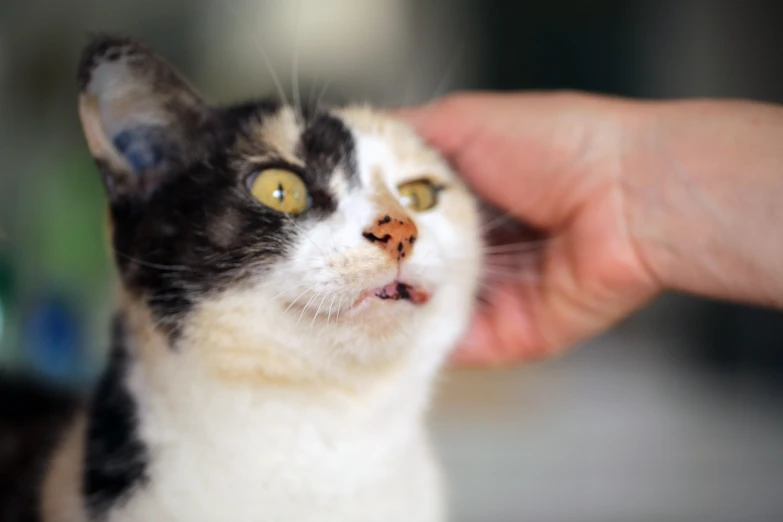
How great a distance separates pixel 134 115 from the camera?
0.60m

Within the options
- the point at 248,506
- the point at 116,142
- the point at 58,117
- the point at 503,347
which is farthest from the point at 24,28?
the point at 503,347

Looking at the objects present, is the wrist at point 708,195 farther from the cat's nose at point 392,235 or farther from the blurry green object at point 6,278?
the blurry green object at point 6,278

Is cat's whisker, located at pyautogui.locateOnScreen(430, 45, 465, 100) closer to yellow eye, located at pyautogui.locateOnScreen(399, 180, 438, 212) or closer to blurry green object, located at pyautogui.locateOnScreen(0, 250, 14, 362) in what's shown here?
yellow eye, located at pyautogui.locateOnScreen(399, 180, 438, 212)

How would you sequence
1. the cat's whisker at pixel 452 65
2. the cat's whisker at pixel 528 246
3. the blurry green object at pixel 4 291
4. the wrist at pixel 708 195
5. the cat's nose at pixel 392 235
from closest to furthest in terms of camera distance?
the cat's nose at pixel 392 235 → the wrist at pixel 708 195 → the blurry green object at pixel 4 291 → the cat's whisker at pixel 528 246 → the cat's whisker at pixel 452 65

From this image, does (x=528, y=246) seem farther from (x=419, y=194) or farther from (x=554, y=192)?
(x=419, y=194)

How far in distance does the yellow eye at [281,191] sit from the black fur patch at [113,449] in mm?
228

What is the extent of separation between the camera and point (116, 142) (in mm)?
608

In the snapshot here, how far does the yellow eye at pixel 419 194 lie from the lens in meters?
0.71

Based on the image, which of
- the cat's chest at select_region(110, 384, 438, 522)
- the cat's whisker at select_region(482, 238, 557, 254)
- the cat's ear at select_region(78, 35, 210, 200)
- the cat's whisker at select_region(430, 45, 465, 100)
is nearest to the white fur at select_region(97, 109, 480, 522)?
the cat's chest at select_region(110, 384, 438, 522)

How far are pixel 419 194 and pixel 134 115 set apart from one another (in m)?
0.32

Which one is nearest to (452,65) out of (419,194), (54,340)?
(419,194)

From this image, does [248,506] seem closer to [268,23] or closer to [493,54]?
[268,23]

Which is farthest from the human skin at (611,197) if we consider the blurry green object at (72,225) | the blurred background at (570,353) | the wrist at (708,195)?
the blurry green object at (72,225)

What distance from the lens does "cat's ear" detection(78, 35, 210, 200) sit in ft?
1.83
